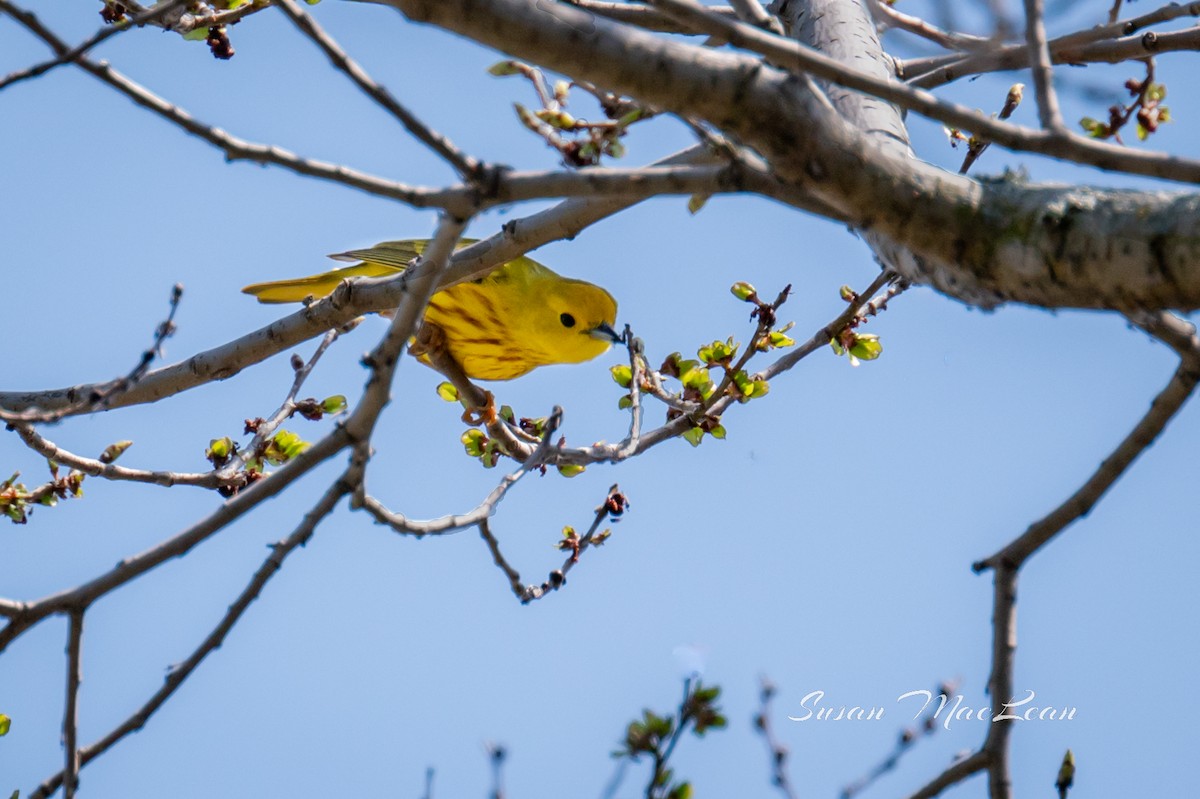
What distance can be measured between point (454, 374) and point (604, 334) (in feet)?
4.12

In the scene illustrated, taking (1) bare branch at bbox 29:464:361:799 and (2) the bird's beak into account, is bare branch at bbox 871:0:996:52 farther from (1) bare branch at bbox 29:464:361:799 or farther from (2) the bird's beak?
(1) bare branch at bbox 29:464:361:799

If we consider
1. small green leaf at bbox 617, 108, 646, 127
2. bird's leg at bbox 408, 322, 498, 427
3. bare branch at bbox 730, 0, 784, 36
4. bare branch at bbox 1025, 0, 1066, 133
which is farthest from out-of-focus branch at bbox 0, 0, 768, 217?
bird's leg at bbox 408, 322, 498, 427

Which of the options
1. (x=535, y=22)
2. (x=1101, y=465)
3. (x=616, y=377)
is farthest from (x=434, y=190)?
(x=616, y=377)

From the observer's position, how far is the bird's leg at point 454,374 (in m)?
5.24

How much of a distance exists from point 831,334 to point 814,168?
2.44 meters

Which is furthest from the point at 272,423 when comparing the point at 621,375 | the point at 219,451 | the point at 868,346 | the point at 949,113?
the point at 949,113

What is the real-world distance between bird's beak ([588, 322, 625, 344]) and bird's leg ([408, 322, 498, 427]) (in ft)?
2.56

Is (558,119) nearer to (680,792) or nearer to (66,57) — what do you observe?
(66,57)

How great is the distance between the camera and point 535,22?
1.92m

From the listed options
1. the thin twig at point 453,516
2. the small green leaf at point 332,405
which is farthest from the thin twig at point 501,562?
the small green leaf at point 332,405

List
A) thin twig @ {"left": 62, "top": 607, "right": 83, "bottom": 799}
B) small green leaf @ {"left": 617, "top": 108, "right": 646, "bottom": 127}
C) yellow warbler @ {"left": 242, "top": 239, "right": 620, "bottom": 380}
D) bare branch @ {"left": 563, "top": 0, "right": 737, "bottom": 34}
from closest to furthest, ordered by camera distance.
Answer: thin twig @ {"left": 62, "top": 607, "right": 83, "bottom": 799}, small green leaf @ {"left": 617, "top": 108, "right": 646, "bottom": 127}, bare branch @ {"left": 563, "top": 0, "right": 737, "bottom": 34}, yellow warbler @ {"left": 242, "top": 239, "right": 620, "bottom": 380}

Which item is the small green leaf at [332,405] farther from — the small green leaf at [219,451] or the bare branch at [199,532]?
the bare branch at [199,532]

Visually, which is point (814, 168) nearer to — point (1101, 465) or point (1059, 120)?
point (1059, 120)

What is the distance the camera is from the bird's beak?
21.0ft
